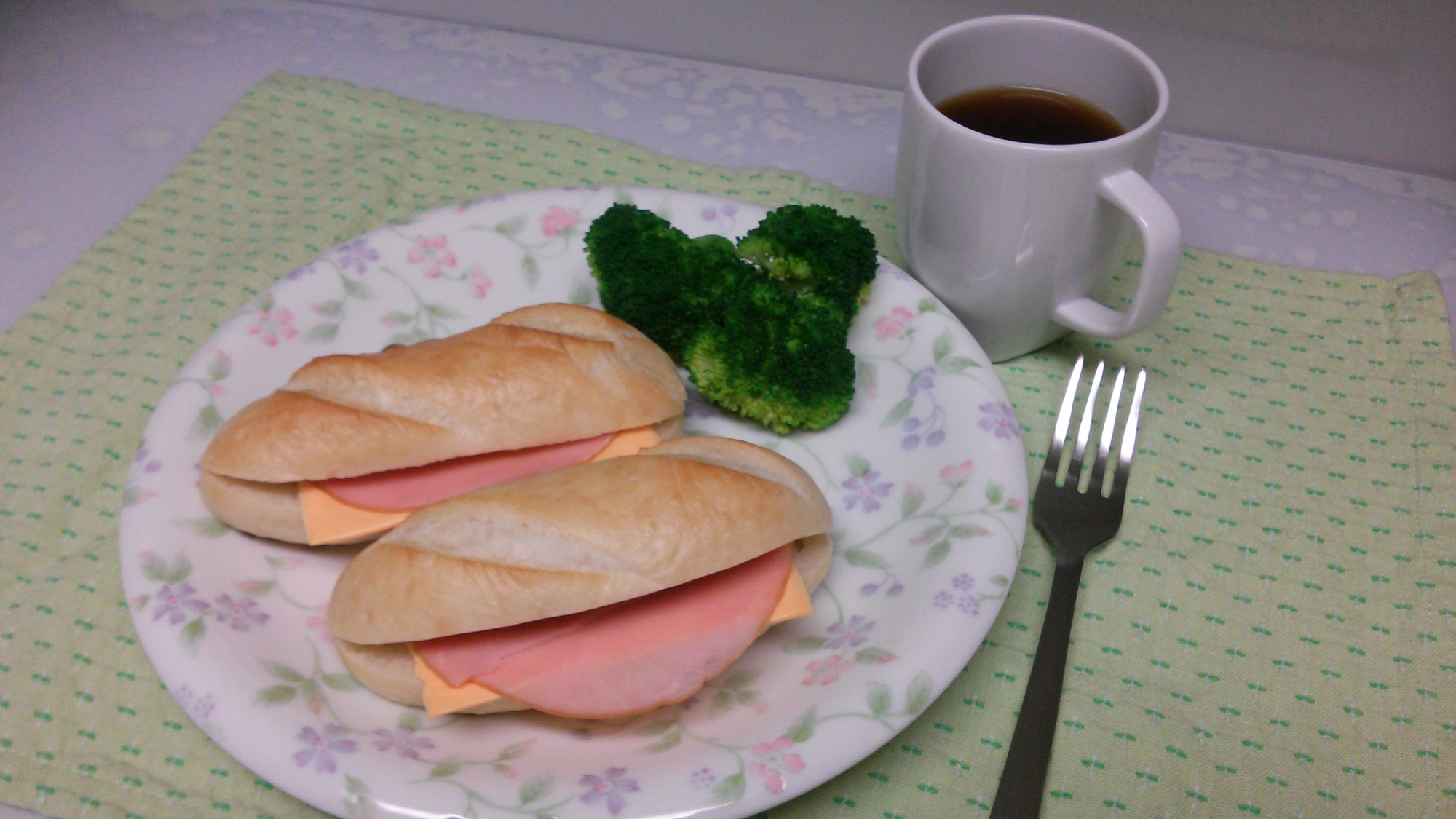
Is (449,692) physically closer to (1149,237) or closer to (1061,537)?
(1061,537)

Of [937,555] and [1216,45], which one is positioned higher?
[1216,45]

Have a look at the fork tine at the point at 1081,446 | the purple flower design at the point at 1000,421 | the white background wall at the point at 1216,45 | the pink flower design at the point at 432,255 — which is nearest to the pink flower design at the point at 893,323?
the purple flower design at the point at 1000,421

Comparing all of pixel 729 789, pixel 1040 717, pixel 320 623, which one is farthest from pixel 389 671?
pixel 1040 717

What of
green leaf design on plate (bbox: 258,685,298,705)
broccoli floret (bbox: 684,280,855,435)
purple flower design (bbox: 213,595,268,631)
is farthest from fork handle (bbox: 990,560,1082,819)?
purple flower design (bbox: 213,595,268,631)

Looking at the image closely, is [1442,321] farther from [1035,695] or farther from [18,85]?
[18,85]

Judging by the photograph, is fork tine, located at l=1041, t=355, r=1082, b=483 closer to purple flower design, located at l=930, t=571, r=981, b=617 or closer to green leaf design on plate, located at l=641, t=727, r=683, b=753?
purple flower design, located at l=930, t=571, r=981, b=617

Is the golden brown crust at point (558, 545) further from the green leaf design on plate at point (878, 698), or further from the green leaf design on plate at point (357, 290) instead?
the green leaf design on plate at point (357, 290)
